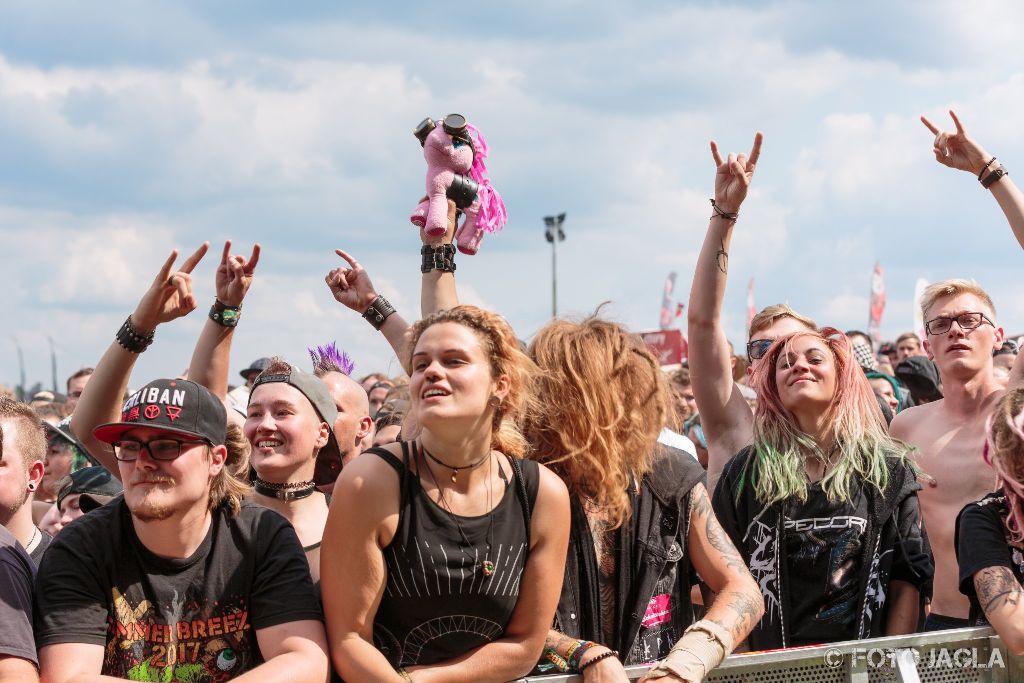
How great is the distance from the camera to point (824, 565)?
359 centimetres

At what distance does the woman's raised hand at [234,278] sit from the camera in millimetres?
4316

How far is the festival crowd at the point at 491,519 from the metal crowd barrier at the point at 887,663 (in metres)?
0.11

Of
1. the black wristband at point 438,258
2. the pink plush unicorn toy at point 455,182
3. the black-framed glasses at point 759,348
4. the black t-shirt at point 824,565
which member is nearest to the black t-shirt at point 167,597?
the black wristband at point 438,258

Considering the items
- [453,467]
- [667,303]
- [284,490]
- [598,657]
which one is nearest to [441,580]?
[453,467]

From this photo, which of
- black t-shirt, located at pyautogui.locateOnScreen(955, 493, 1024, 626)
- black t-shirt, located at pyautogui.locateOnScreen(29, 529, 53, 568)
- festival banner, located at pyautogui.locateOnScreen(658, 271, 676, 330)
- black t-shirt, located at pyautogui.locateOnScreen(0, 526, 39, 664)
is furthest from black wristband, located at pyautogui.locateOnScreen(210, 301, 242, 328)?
festival banner, located at pyautogui.locateOnScreen(658, 271, 676, 330)

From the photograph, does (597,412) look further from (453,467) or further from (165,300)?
(165,300)

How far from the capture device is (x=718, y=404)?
421cm

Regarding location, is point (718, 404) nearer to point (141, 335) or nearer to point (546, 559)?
point (546, 559)

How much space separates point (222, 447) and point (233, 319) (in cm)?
141

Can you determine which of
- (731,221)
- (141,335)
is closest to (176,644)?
(141,335)

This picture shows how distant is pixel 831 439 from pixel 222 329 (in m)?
2.57

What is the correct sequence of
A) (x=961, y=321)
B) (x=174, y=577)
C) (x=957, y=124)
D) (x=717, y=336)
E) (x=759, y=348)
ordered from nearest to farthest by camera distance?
(x=174, y=577) < (x=717, y=336) < (x=759, y=348) < (x=961, y=321) < (x=957, y=124)

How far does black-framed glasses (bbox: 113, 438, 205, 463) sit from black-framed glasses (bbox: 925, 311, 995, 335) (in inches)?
131

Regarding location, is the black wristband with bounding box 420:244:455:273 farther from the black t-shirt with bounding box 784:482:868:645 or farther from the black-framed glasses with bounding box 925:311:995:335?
the black-framed glasses with bounding box 925:311:995:335
